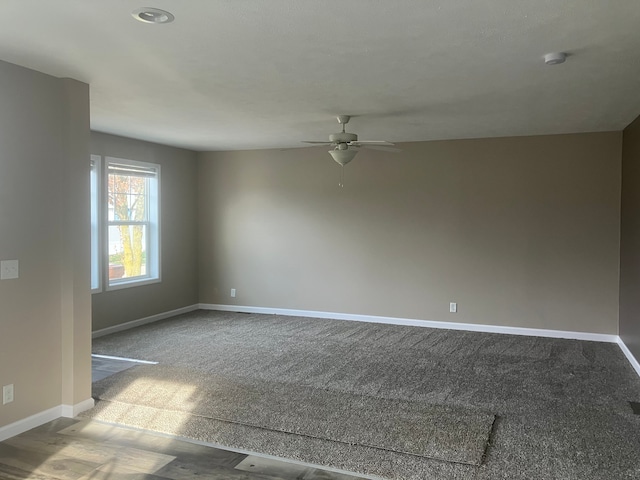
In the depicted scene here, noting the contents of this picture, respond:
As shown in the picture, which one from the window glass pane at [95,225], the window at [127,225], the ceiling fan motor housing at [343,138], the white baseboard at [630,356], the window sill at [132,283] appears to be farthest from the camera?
the window sill at [132,283]

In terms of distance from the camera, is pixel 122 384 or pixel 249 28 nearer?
pixel 249 28

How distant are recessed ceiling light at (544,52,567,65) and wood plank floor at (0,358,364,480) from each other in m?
2.60

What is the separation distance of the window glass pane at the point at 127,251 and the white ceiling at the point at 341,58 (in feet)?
5.42

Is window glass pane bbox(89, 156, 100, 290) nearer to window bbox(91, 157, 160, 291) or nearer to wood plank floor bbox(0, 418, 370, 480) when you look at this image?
window bbox(91, 157, 160, 291)

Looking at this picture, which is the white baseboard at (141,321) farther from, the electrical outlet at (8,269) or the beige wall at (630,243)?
the beige wall at (630,243)

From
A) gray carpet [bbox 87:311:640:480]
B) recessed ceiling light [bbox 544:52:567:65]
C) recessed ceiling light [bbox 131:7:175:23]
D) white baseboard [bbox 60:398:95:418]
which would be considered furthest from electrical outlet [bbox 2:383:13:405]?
recessed ceiling light [bbox 544:52:567:65]

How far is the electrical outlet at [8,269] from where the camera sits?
3168 mm

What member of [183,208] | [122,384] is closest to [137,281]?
[183,208]

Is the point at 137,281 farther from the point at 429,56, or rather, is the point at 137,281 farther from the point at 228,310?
the point at 429,56

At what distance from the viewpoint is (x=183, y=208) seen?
7348mm

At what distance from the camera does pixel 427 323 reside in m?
6.53

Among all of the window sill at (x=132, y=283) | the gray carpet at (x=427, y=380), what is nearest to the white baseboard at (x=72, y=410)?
the gray carpet at (x=427, y=380)

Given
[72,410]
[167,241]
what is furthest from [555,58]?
[167,241]

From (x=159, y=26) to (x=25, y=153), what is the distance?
1.37m
